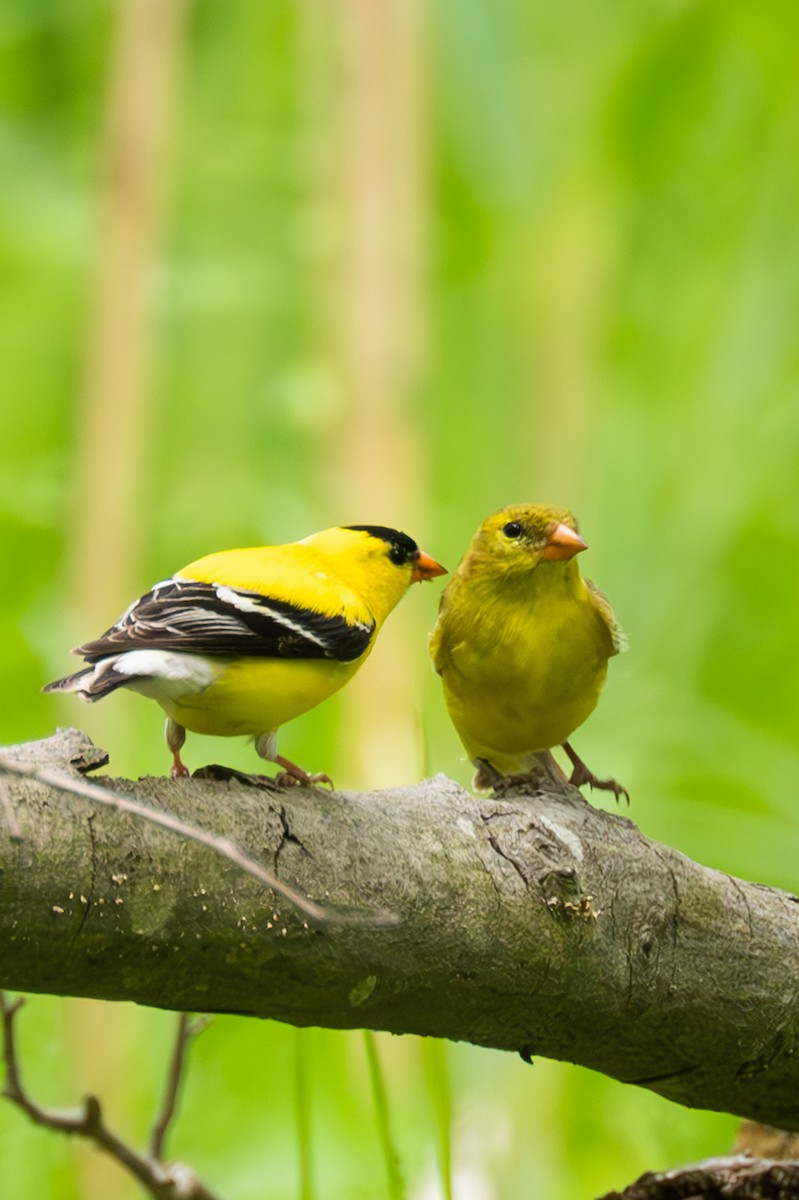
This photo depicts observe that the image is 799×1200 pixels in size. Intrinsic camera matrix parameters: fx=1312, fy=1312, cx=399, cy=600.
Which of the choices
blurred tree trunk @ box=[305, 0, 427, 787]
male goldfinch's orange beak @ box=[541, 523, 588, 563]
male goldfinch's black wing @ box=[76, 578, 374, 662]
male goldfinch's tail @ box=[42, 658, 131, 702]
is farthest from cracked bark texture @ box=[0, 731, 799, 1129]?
blurred tree trunk @ box=[305, 0, 427, 787]

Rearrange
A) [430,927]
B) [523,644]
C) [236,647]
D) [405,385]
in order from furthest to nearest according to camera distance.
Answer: [405,385] < [523,644] < [236,647] < [430,927]

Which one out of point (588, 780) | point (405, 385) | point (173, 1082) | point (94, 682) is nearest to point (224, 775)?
point (94, 682)

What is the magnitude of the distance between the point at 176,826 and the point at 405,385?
223 cm

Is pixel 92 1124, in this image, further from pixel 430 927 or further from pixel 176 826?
pixel 176 826

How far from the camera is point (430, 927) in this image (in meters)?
1.20

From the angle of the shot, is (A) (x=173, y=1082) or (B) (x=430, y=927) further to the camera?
(A) (x=173, y=1082)

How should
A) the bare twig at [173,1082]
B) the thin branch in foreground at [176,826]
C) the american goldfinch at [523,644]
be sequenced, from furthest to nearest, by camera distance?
the american goldfinch at [523,644]
the bare twig at [173,1082]
the thin branch in foreground at [176,826]

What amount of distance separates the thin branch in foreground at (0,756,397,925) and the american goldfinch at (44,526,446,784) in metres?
0.33

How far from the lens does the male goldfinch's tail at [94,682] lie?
129 cm

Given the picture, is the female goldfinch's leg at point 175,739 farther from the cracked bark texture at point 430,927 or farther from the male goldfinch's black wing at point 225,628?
the cracked bark texture at point 430,927

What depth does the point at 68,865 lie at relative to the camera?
98 centimetres

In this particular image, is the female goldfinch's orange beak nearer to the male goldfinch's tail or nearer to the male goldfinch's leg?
the male goldfinch's leg

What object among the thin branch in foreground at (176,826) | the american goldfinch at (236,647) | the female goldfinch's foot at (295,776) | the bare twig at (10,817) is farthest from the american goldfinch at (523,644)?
the bare twig at (10,817)

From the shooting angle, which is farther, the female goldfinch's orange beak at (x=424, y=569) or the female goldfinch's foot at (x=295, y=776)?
the female goldfinch's orange beak at (x=424, y=569)
